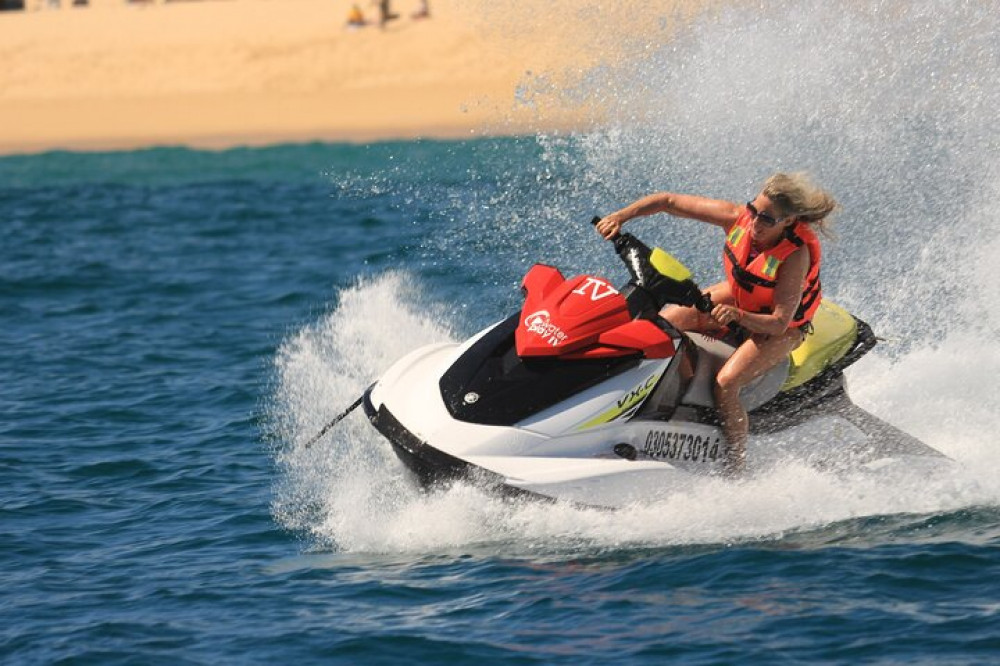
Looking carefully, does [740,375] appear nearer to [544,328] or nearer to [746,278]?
[746,278]

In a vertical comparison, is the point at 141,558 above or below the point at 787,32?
below

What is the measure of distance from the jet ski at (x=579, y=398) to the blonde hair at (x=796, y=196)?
0.47 metres

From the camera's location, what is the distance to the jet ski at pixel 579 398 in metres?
6.10

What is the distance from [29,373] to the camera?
10.7 meters

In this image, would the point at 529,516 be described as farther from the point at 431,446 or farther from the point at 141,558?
the point at 141,558

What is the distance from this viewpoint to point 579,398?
615 centimetres

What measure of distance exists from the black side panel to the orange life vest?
58 centimetres

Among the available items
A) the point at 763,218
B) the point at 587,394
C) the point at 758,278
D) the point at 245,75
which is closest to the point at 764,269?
the point at 758,278

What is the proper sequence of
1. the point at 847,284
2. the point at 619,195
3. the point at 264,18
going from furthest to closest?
the point at 264,18 < the point at 619,195 < the point at 847,284

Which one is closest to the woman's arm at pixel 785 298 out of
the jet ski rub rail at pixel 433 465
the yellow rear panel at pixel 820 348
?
the yellow rear panel at pixel 820 348

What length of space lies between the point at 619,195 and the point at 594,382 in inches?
224

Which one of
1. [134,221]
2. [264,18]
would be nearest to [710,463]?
[134,221]

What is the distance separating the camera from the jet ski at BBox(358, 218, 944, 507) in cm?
610

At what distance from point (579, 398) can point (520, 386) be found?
0.82 feet
